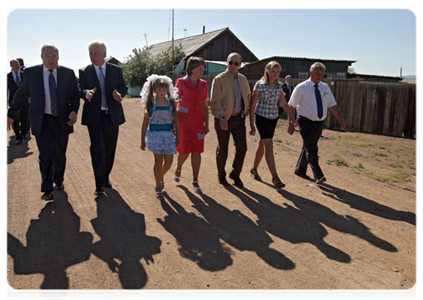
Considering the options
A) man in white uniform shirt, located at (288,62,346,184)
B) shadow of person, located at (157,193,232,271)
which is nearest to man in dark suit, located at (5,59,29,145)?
shadow of person, located at (157,193,232,271)

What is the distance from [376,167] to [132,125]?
8.22m

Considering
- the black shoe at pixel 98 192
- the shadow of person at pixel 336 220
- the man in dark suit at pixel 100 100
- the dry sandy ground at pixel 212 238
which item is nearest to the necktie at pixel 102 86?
the man in dark suit at pixel 100 100

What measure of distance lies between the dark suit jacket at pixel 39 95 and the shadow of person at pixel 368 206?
13.2 feet

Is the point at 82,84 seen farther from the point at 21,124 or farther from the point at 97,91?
the point at 21,124

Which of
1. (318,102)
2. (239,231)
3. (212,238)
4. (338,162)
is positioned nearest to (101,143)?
(212,238)

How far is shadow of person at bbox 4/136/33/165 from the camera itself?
7966 mm

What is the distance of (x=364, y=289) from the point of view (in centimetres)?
315

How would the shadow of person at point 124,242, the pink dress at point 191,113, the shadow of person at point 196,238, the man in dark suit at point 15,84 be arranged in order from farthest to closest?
the man in dark suit at point 15,84, the pink dress at point 191,113, the shadow of person at point 196,238, the shadow of person at point 124,242

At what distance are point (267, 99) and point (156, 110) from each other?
6.01 feet

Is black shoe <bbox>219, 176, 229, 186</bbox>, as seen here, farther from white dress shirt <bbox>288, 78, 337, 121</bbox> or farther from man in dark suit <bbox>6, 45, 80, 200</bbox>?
man in dark suit <bbox>6, 45, 80, 200</bbox>

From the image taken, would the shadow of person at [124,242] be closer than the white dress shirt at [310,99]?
Yes

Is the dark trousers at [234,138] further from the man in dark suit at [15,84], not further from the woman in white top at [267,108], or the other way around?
the man in dark suit at [15,84]

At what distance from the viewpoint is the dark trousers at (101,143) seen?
5.42m

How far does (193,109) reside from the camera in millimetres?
5609
